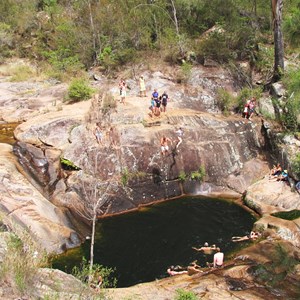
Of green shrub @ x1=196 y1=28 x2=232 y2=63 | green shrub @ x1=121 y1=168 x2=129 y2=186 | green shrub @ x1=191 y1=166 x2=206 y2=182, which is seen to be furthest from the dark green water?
green shrub @ x1=196 y1=28 x2=232 y2=63

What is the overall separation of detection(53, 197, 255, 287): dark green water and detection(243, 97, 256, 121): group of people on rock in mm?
6443

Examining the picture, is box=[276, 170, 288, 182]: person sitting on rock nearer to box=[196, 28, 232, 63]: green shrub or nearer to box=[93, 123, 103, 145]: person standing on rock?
box=[93, 123, 103, 145]: person standing on rock

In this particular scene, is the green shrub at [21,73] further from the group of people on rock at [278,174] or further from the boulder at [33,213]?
the group of people on rock at [278,174]

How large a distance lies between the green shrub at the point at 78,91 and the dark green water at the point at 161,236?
919 cm

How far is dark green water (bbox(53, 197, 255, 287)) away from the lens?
14844 mm

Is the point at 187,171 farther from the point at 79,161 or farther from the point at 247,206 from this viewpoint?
the point at 79,161

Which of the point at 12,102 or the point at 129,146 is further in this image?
the point at 12,102

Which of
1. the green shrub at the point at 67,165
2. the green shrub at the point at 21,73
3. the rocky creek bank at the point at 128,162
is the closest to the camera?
the rocky creek bank at the point at 128,162

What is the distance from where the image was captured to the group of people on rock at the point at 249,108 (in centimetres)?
2409

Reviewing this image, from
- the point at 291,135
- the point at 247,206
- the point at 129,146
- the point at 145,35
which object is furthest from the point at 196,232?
the point at 145,35

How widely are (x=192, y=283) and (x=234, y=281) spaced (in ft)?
4.50

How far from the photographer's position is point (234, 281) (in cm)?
1276

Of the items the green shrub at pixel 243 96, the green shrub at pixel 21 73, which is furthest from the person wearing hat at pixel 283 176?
the green shrub at pixel 21 73

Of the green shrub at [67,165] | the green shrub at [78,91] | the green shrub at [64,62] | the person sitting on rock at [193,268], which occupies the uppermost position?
the green shrub at [64,62]
